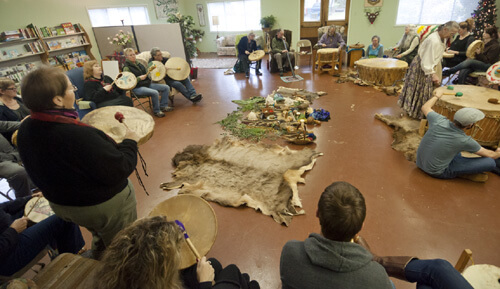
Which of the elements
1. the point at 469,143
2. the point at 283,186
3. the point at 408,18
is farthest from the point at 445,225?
the point at 408,18

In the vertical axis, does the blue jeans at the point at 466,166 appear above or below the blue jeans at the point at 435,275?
below

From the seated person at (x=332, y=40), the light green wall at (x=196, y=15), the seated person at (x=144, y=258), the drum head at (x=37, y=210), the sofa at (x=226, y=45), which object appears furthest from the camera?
the sofa at (x=226, y=45)

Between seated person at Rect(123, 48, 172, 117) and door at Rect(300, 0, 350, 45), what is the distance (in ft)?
22.9

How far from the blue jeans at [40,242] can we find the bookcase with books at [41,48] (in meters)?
5.72

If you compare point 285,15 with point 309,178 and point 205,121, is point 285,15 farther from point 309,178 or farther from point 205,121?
point 309,178

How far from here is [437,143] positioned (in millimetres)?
2635

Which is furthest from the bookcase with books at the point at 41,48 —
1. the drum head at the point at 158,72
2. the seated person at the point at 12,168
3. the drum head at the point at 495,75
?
the drum head at the point at 495,75

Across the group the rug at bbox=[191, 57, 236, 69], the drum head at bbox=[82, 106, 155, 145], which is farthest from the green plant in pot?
the drum head at bbox=[82, 106, 155, 145]

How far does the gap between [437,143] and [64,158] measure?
10.4 ft

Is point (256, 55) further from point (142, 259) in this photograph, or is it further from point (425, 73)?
point (142, 259)

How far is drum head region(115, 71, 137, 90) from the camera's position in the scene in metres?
4.19

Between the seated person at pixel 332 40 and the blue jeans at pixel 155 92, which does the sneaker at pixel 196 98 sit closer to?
the blue jeans at pixel 155 92

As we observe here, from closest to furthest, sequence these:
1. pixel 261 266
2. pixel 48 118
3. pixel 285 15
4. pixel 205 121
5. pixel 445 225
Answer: pixel 48 118 → pixel 261 266 → pixel 445 225 → pixel 205 121 → pixel 285 15

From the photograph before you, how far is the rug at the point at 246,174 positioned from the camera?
262cm
